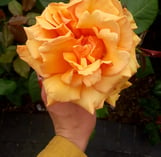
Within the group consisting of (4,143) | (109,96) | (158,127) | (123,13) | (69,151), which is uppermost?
(123,13)

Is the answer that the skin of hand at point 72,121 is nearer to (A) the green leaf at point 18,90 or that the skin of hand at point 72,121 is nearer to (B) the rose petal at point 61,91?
(B) the rose petal at point 61,91

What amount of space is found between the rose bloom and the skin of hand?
0.16 m

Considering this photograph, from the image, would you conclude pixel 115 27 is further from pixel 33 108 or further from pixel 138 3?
pixel 33 108

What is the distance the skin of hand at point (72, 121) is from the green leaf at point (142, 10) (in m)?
0.36

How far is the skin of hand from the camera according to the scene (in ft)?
3.20

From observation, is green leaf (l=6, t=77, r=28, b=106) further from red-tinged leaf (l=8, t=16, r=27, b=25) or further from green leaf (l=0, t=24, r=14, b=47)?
red-tinged leaf (l=8, t=16, r=27, b=25)

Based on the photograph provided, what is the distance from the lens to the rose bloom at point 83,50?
77 centimetres

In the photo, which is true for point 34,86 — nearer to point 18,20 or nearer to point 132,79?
point 18,20

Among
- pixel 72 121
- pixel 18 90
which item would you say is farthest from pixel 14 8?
pixel 72 121

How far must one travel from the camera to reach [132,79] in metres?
1.80

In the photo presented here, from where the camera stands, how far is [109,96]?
89 centimetres

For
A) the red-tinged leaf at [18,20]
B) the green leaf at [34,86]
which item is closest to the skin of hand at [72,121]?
the green leaf at [34,86]

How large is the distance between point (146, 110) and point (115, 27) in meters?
1.09

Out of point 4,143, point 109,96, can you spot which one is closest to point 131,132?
point 4,143
